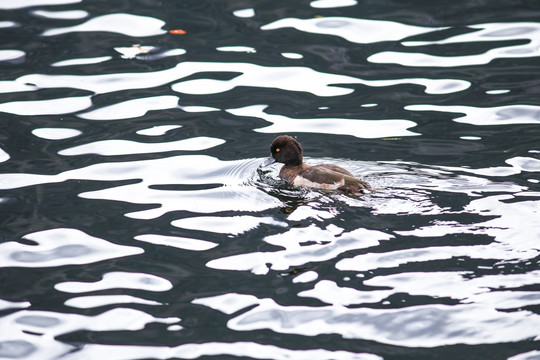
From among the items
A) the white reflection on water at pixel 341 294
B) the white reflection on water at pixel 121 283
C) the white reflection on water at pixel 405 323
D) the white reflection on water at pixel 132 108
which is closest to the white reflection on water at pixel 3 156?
the white reflection on water at pixel 132 108

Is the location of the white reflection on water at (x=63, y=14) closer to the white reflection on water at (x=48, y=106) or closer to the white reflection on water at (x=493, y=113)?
the white reflection on water at (x=48, y=106)

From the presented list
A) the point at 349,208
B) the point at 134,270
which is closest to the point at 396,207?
the point at 349,208

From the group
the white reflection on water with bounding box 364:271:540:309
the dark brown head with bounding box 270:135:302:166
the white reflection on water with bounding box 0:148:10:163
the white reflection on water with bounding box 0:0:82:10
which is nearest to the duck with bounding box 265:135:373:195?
the dark brown head with bounding box 270:135:302:166

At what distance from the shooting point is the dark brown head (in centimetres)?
901

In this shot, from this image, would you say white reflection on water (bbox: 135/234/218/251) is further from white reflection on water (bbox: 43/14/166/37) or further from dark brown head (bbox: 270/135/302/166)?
white reflection on water (bbox: 43/14/166/37)

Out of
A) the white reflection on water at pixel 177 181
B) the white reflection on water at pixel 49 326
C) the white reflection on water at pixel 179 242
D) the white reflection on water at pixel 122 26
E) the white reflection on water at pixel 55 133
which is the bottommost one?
the white reflection on water at pixel 49 326

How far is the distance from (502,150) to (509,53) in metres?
3.79

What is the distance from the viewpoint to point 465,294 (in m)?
5.98

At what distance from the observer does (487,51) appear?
12.6m

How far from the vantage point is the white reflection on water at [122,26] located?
44.2ft

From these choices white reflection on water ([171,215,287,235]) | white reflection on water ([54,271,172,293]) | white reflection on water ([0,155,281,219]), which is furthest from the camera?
white reflection on water ([0,155,281,219])

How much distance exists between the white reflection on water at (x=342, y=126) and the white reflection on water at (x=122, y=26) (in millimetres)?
3977

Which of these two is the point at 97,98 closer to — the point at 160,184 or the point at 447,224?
the point at 160,184

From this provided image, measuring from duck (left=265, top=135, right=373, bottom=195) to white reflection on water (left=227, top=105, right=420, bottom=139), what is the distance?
3.65ft
